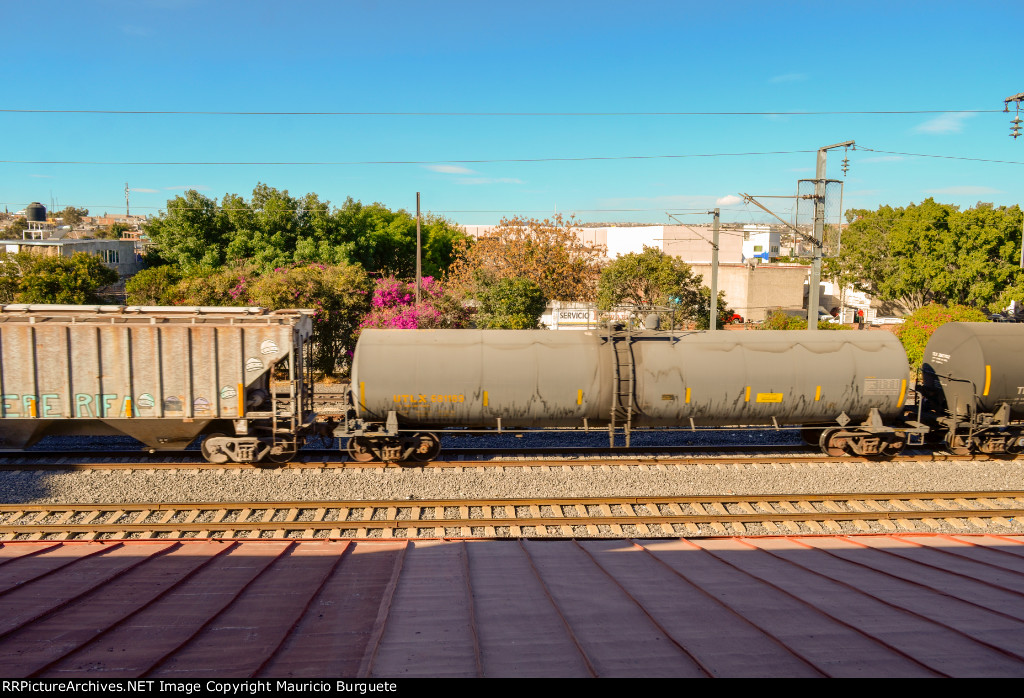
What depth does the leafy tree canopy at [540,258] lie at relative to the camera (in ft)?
131

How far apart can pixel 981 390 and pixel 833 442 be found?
406 cm

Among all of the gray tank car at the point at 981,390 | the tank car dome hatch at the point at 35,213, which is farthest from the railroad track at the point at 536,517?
the tank car dome hatch at the point at 35,213

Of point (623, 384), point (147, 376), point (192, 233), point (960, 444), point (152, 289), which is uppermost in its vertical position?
point (192, 233)

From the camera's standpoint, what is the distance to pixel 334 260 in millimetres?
49375

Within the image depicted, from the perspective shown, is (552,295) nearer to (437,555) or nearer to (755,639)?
(437,555)

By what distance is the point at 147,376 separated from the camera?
577 inches

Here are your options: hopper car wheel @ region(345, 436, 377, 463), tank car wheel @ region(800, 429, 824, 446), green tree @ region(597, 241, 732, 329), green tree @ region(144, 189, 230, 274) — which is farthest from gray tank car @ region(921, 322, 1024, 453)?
green tree @ region(144, 189, 230, 274)

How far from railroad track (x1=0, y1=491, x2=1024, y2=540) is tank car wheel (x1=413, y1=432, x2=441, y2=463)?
222 centimetres

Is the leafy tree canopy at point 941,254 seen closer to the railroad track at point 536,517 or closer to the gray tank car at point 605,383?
the gray tank car at point 605,383

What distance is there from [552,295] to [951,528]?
3023 centimetres

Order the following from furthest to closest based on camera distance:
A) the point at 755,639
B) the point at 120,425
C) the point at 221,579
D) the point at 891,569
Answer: the point at 120,425 < the point at 891,569 < the point at 221,579 < the point at 755,639

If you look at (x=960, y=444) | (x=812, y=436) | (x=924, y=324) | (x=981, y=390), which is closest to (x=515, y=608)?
(x=812, y=436)

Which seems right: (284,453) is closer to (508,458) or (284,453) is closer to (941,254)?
(508,458)
